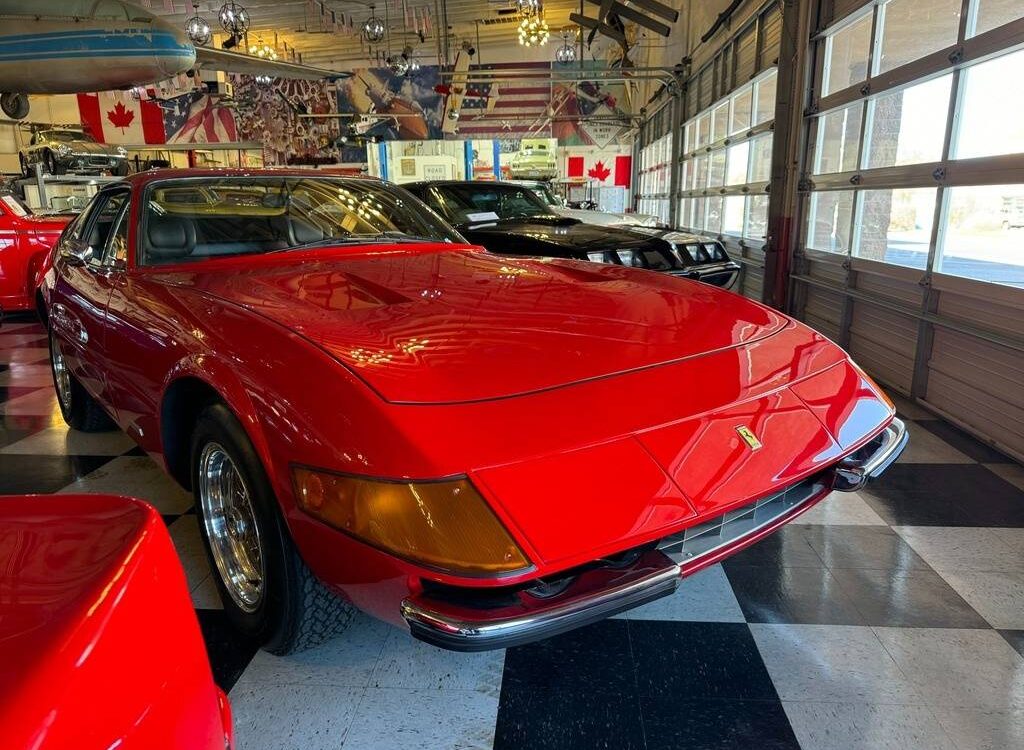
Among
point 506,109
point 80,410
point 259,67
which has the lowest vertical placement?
point 80,410

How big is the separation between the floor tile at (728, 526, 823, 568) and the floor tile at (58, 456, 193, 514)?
1.95 meters

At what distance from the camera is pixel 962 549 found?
6.70ft

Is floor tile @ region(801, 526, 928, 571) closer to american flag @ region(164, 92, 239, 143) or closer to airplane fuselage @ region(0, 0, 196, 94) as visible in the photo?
airplane fuselage @ region(0, 0, 196, 94)

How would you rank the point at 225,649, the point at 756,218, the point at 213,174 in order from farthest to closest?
the point at 756,218 < the point at 213,174 < the point at 225,649

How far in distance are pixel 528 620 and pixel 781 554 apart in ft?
4.15

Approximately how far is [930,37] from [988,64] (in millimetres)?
688

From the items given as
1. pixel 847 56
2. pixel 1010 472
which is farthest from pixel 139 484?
pixel 847 56

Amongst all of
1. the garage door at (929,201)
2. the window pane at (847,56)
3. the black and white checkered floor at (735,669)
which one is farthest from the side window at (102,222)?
the window pane at (847,56)

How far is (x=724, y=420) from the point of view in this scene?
4.32 ft

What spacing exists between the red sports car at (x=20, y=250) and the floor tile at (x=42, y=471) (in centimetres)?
430

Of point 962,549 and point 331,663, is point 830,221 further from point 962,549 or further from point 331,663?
point 331,663

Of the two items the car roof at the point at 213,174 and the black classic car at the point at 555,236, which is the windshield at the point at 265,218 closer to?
the car roof at the point at 213,174

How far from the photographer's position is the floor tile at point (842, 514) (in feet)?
7.29

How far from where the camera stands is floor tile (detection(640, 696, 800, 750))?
1.28 meters
